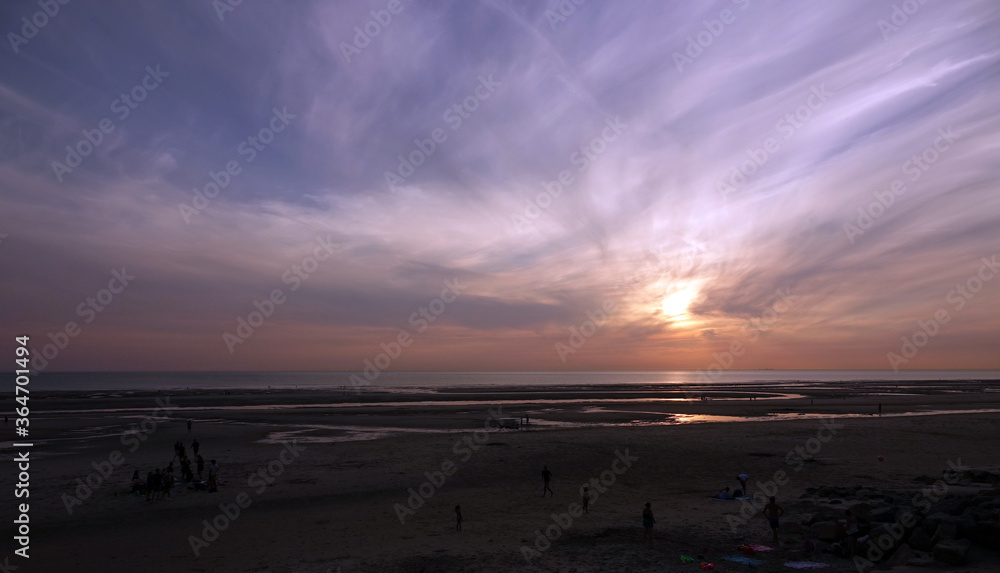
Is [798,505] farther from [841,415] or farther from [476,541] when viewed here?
[841,415]

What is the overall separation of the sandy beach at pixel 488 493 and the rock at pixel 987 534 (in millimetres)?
118

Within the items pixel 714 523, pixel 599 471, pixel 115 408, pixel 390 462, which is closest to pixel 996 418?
pixel 599 471

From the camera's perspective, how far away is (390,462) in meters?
35.6

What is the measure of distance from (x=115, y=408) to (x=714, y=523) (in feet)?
292

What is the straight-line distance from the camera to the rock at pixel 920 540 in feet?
54.8
